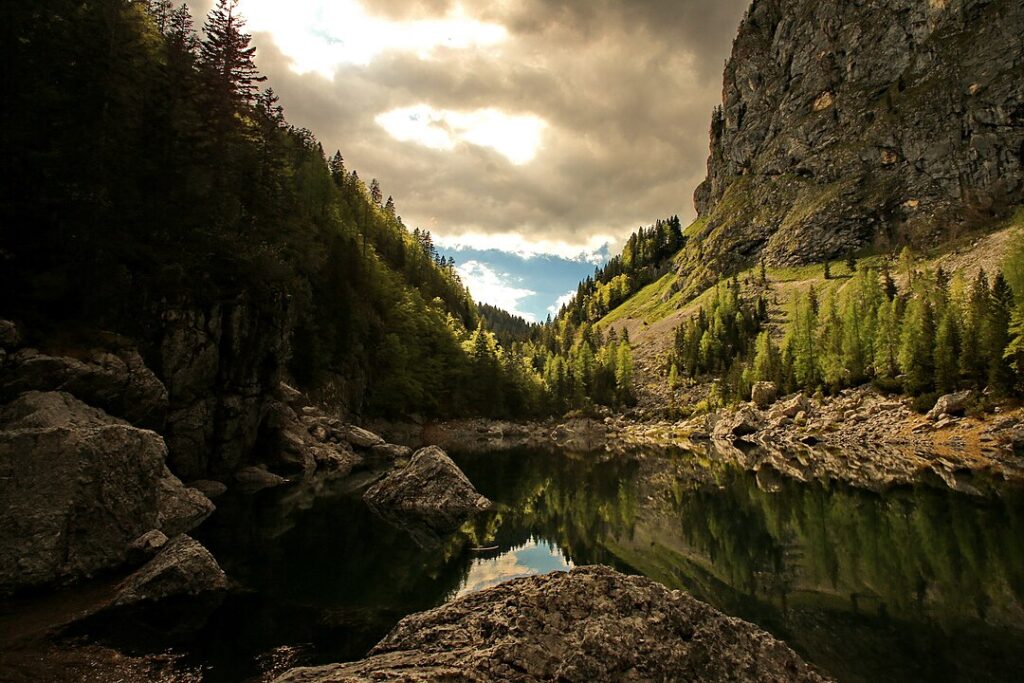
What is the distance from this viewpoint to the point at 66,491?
1355cm

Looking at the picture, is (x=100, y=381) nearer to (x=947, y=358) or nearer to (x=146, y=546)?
(x=146, y=546)

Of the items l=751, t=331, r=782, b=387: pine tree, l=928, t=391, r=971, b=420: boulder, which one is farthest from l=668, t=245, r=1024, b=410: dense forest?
l=928, t=391, r=971, b=420: boulder

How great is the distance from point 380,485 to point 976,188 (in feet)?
600

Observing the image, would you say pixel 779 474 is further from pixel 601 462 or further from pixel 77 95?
pixel 77 95

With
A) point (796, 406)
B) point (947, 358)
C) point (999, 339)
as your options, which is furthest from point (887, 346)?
point (999, 339)

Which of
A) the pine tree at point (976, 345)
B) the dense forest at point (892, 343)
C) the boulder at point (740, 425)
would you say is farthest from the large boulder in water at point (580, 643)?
the boulder at point (740, 425)

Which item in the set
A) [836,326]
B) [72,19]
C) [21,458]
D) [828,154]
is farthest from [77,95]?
[828,154]

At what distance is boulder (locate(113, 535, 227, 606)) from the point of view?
1263 centimetres

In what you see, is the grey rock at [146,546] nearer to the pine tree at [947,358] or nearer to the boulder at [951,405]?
the boulder at [951,405]

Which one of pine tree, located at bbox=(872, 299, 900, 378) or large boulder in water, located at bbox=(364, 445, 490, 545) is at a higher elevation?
pine tree, located at bbox=(872, 299, 900, 378)

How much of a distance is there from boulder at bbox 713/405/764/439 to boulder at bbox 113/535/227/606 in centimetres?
8552

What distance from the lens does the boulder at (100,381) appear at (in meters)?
17.6

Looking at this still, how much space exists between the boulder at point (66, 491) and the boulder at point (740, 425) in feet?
280

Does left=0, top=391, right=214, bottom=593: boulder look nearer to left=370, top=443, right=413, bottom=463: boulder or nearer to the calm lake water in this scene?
the calm lake water
